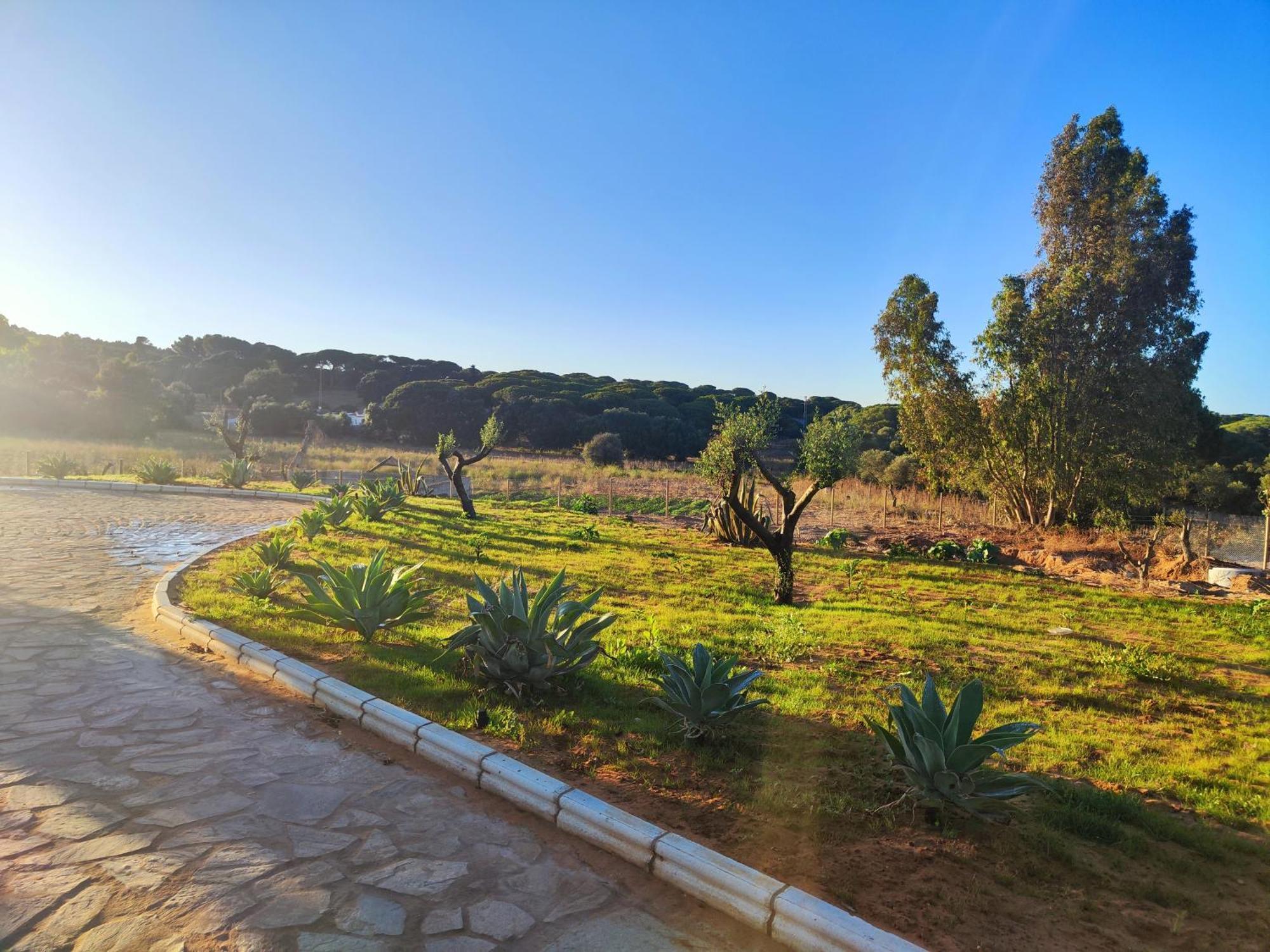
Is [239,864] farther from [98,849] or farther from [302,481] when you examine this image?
[302,481]

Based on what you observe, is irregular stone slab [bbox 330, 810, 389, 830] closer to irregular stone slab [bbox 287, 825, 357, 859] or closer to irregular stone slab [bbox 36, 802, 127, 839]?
irregular stone slab [bbox 287, 825, 357, 859]

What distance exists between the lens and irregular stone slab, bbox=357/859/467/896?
9.03 feet

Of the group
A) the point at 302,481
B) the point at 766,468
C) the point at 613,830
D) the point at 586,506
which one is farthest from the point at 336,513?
the point at 613,830

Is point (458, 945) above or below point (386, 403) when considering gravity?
below

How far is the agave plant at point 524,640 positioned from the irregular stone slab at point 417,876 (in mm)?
1781

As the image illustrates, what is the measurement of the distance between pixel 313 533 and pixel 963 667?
33.4 feet

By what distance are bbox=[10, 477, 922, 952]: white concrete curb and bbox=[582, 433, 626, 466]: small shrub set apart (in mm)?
31441

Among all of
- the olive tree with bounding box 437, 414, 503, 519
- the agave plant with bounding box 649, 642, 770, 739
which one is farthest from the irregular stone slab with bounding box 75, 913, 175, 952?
the olive tree with bounding box 437, 414, 503, 519

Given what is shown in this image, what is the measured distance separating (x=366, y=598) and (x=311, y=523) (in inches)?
245

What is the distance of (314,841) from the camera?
3.06 metres

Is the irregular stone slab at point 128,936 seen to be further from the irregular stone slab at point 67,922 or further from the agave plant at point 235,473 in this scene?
the agave plant at point 235,473

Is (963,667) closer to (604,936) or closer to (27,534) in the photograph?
(604,936)

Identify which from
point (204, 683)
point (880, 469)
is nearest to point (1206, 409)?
point (880, 469)

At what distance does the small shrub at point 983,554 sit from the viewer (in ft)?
42.4
